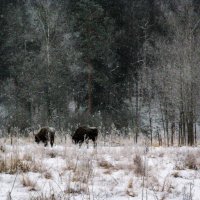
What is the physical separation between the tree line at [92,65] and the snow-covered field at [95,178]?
725 inches

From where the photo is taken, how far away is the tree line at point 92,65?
30.9m

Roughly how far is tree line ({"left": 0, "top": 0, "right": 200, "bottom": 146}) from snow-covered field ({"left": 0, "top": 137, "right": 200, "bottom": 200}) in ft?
60.5

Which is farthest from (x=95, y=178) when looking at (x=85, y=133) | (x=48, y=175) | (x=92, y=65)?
(x=92, y=65)

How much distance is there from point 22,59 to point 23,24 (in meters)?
4.35

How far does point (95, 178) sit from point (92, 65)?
27479 mm

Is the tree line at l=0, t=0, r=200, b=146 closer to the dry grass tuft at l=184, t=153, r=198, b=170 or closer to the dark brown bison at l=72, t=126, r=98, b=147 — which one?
the dark brown bison at l=72, t=126, r=98, b=147

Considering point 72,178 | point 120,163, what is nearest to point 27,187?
point 72,178

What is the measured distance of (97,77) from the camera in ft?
110

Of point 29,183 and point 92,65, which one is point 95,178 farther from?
point 92,65

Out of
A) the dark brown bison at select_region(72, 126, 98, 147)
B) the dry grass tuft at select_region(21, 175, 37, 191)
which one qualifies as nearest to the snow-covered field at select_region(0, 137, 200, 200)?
the dry grass tuft at select_region(21, 175, 37, 191)

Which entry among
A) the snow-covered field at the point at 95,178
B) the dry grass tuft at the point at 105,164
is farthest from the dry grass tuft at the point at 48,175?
the dry grass tuft at the point at 105,164

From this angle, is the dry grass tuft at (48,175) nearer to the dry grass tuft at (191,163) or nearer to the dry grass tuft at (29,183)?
the dry grass tuft at (29,183)

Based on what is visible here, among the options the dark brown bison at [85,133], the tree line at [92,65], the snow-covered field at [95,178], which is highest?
the tree line at [92,65]

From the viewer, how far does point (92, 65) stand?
34.0 metres
